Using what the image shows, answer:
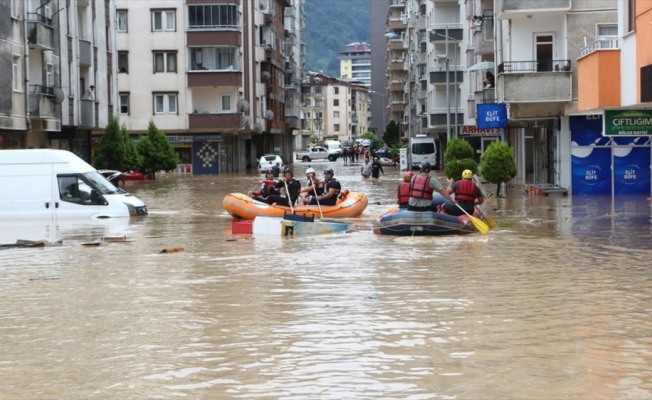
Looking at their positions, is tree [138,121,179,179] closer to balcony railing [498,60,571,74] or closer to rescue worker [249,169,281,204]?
balcony railing [498,60,571,74]

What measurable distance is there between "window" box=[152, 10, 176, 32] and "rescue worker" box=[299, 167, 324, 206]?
49.0 m

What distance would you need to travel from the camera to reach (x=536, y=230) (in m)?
26.5

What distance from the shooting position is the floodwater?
32.1ft

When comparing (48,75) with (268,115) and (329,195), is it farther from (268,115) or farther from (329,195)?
(268,115)

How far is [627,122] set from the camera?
33.5 m

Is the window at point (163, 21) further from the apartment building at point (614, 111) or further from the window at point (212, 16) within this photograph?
the apartment building at point (614, 111)

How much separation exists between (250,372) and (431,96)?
7345 cm

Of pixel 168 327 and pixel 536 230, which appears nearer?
pixel 168 327

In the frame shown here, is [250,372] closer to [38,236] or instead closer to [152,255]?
[152,255]

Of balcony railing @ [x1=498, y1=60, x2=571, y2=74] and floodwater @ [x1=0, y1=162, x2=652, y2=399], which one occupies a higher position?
balcony railing @ [x1=498, y1=60, x2=571, y2=74]

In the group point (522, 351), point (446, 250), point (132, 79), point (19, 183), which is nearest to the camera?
point (522, 351)

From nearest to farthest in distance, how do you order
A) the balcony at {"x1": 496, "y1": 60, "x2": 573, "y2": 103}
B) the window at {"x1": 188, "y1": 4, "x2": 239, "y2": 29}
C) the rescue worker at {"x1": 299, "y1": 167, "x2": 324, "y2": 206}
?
1. the rescue worker at {"x1": 299, "y1": 167, "x2": 324, "y2": 206}
2. the balcony at {"x1": 496, "y1": 60, "x2": 573, "y2": 103}
3. the window at {"x1": 188, "y1": 4, "x2": 239, "y2": 29}

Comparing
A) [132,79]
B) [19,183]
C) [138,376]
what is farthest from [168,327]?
[132,79]

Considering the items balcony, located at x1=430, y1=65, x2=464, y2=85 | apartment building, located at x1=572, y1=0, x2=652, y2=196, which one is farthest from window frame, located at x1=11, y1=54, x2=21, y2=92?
balcony, located at x1=430, y1=65, x2=464, y2=85
